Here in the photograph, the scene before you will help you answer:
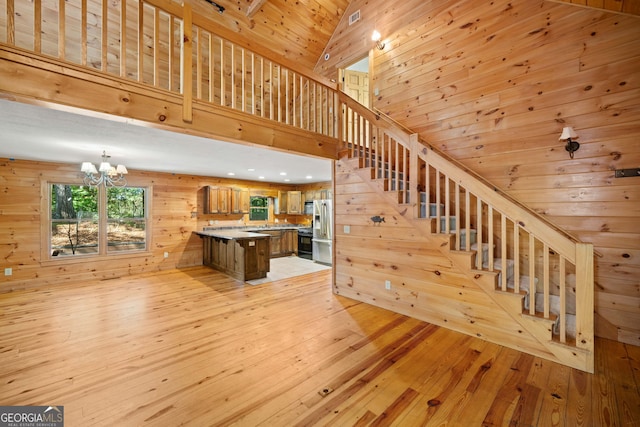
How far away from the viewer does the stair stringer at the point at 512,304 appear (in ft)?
7.43

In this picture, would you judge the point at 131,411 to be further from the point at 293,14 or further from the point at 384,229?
the point at 293,14

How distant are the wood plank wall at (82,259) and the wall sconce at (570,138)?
23.1 feet

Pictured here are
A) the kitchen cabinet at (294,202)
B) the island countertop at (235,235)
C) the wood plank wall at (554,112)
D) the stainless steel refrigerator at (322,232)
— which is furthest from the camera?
the kitchen cabinet at (294,202)

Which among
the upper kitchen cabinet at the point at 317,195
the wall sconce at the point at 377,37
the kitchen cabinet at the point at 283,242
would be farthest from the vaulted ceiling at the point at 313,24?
the kitchen cabinet at the point at 283,242

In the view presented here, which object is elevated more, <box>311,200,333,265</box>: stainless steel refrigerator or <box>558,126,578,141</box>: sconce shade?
<box>558,126,578,141</box>: sconce shade

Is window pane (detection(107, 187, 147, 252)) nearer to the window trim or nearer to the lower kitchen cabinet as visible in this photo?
the window trim

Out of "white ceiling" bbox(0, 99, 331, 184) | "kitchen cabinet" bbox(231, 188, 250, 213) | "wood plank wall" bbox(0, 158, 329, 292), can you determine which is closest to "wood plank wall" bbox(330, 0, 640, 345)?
"white ceiling" bbox(0, 99, 331, 184)

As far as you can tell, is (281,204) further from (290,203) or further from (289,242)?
(289,242)

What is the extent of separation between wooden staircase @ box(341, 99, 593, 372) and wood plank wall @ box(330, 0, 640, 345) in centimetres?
40

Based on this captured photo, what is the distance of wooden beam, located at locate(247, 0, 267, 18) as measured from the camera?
450cm

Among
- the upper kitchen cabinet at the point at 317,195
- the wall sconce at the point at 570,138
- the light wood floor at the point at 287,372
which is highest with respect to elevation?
the wall sconce at the point at 570,138

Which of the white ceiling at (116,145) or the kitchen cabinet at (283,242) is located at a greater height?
the white ceiling at (116,145)

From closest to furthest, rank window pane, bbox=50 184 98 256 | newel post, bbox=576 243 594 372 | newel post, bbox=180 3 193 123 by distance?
newel post, bbox=576 243 594 372, newel post, bbox=180 3 193 123, window pane, bbox=50 184 98 256

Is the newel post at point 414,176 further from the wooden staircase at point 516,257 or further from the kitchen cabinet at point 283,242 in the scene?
the kitchen cabinet at point 283,242
